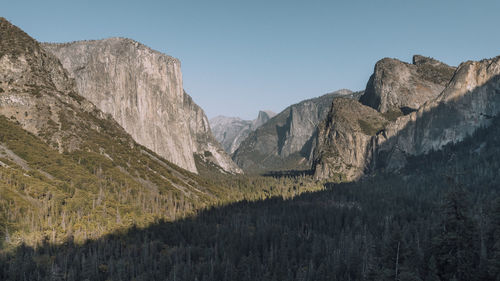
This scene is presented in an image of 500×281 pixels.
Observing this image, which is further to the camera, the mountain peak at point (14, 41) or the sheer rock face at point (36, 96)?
the mountain peak at point (14, 41)

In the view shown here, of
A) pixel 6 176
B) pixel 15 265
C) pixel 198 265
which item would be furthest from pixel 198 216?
pixel 15 265

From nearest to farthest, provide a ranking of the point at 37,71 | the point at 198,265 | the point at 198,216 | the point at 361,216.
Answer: the point at 198,265 < the point at 198,216 < the point at 361,216 < the point at 37,71

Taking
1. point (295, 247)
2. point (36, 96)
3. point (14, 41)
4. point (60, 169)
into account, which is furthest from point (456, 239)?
point (14, 41)

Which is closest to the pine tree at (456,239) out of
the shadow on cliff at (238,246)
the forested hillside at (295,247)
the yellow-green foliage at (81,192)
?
the forested hillside at (295,247)

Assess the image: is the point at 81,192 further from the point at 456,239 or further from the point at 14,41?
the point at 456,239

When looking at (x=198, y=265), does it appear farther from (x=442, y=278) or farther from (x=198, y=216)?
(x=442, y=278)

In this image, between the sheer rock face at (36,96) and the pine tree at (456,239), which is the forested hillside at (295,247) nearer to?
the pine tree at (456,239)

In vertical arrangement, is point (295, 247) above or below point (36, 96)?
below

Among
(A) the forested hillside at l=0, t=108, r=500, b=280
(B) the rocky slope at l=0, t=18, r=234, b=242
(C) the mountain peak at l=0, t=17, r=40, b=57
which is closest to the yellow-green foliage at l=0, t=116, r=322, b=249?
(B) the rocky slope at l=0, t=18, r=234, b=242
